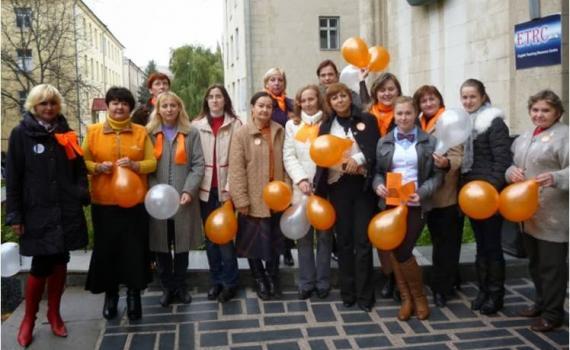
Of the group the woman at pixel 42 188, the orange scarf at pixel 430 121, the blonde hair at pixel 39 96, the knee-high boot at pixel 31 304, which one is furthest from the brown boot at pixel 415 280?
the blonde hair at pixel 39 96

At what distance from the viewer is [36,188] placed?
4.19 meters

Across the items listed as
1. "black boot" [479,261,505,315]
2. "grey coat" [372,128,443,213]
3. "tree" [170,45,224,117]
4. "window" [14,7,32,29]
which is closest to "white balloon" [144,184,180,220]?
"grey coat" [372,128,443,213]

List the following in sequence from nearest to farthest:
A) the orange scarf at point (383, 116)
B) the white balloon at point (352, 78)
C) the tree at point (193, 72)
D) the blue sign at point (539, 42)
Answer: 1. the orange scarf at point (383, 116)
2. the blue sign at point (539, 42)
3. the white balloon at point (352, 78)
4. the tree at point (193, 72)

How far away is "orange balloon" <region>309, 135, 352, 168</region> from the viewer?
4504 mm

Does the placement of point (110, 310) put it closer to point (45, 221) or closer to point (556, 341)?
point (45, 221)

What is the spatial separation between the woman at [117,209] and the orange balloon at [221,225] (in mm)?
524

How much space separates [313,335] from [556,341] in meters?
1.71

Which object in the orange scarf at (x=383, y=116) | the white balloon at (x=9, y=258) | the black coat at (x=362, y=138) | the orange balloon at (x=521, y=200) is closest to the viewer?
the orange balloon at (x=521, y=200)

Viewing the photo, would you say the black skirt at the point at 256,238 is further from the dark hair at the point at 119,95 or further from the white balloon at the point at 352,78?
the white balloon at the point at 352,78

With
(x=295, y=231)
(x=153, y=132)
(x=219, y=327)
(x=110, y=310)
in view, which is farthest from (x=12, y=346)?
(x=295, y=231)

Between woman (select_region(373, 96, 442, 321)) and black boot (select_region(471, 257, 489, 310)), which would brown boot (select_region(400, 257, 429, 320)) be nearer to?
woman (select_region(373, 96, 442, 321))

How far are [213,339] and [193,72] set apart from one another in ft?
134

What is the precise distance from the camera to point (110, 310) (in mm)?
4816

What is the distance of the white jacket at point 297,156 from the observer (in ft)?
16.1
